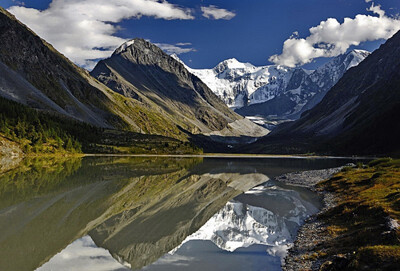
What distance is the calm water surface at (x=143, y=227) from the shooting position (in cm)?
2484

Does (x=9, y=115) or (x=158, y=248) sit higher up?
(x=9, y=115)

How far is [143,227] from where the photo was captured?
1344 inches

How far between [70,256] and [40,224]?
9704 mm

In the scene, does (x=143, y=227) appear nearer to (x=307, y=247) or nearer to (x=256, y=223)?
(x=256, y=223)

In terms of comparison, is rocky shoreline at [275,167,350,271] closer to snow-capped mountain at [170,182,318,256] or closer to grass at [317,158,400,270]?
grass at [317,158,400,270]

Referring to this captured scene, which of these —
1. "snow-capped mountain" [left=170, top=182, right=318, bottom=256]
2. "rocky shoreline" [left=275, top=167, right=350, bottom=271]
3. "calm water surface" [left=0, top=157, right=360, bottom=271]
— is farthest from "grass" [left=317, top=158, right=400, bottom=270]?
"snow-capped mountain" [left=170, top=182, right=318, bottom=256]

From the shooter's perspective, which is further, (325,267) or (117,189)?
(117,189)

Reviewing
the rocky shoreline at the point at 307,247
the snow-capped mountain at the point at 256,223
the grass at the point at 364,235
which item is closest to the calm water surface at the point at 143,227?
the snow-capped mountain at the point at 256,223

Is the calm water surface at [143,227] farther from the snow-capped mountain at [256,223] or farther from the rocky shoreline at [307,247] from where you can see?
the rocky shoreline at [307,247]

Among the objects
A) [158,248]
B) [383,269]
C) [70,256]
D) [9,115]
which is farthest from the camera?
[9,115]

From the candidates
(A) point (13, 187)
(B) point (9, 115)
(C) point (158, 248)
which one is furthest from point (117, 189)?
(B) point (9, 115)

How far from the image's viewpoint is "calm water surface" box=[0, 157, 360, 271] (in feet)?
81.5

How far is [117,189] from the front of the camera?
58000 millimetres

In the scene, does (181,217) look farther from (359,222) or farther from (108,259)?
(359,222)
